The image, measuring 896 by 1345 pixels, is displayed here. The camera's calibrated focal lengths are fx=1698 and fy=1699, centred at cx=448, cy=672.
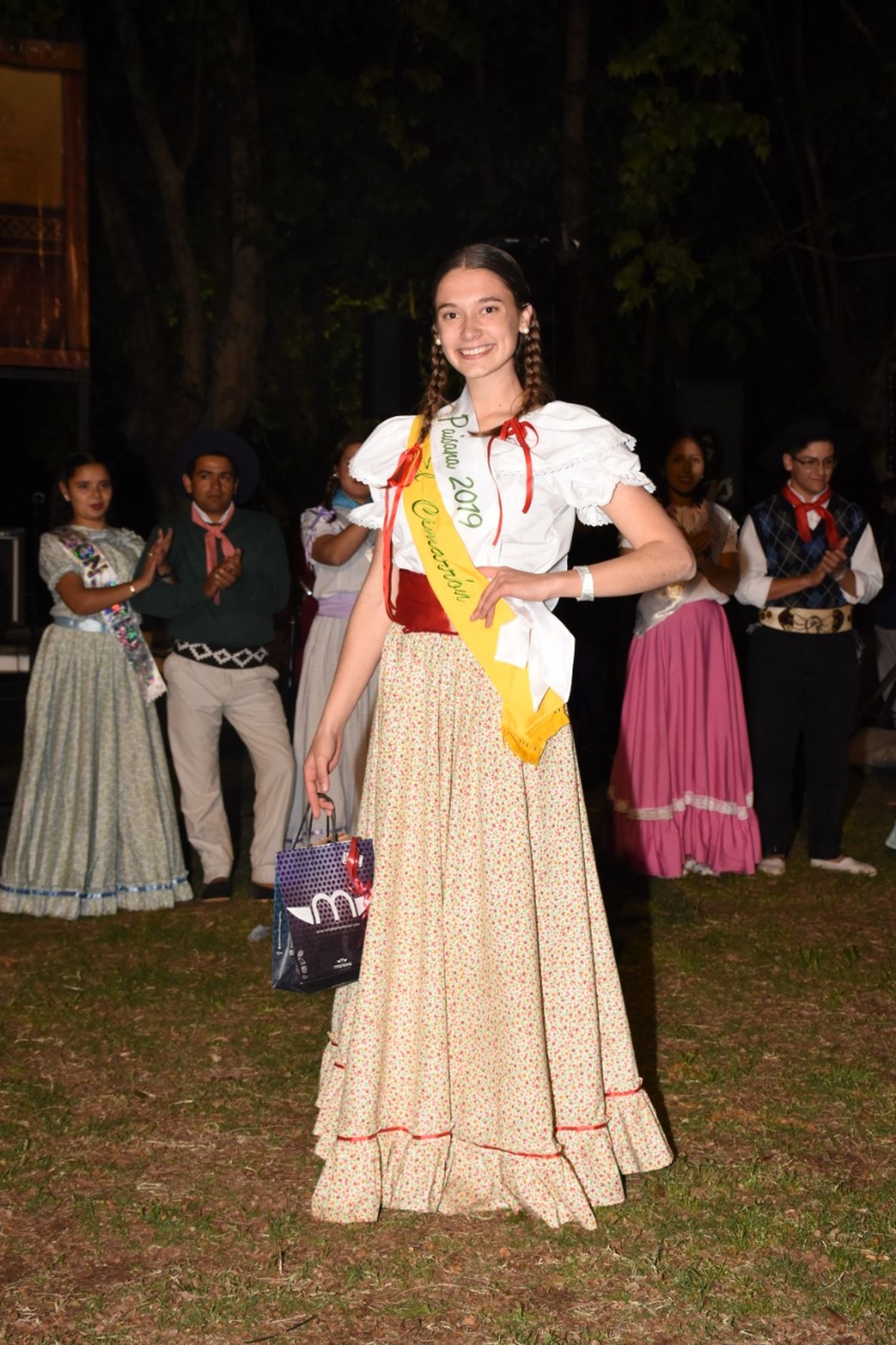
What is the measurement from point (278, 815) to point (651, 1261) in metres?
3.59

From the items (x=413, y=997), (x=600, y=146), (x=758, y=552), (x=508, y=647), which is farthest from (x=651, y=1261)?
(x=600, y=146)

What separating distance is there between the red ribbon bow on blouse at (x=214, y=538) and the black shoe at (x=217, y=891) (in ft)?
4.18

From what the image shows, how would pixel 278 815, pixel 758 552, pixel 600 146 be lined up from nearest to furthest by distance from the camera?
pixel 278 815 → pixel 758 552 → pixel 600 146

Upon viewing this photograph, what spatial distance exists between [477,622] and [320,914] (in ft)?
2.31

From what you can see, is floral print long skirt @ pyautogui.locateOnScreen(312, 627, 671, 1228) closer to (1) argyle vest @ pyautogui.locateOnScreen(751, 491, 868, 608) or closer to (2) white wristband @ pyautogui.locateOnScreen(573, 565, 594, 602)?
(2) white wristband @ pyautogui.locateOnScreen(573, 565, 594, 602)

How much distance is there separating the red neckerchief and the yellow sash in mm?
4066

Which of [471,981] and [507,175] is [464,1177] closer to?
[471,981]

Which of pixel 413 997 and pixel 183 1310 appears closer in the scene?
pixel 183 1310

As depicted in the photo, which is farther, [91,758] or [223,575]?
[91,758]

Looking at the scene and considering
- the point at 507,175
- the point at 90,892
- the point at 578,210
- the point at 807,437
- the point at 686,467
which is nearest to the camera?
the point at 90,892

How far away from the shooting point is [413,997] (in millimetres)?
3619

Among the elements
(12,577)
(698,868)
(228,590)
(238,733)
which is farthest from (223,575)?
(698,868)

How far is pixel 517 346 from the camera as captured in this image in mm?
3643

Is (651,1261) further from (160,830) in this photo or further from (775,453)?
Answer: (775,453)
